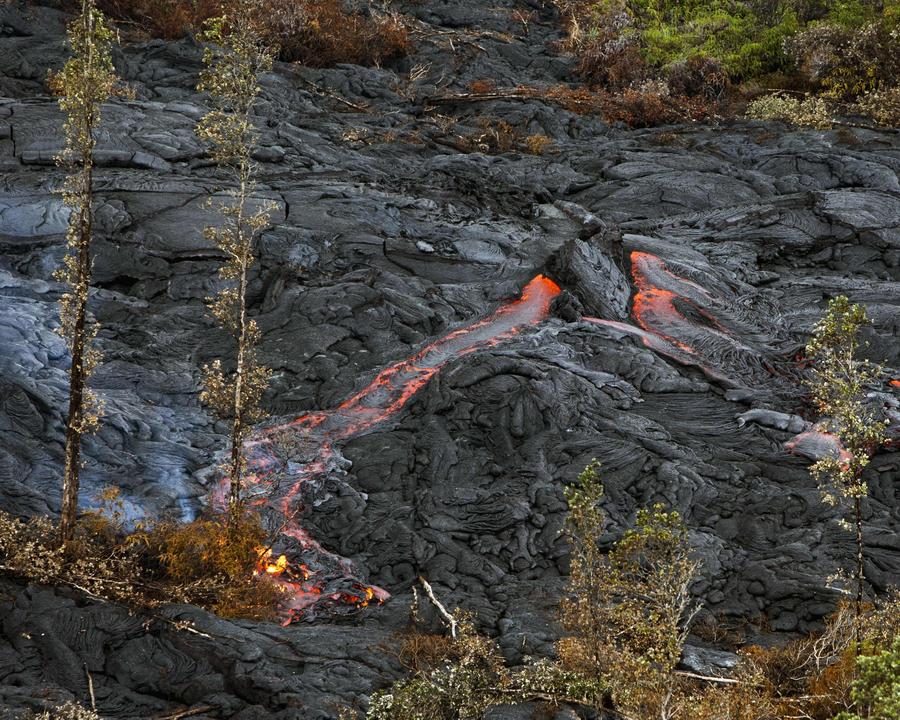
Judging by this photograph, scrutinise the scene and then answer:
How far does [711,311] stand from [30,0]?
93.9 feet

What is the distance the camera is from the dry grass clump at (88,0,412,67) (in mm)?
38812

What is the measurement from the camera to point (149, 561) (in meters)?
16.6

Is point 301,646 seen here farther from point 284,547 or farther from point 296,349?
point 296,349

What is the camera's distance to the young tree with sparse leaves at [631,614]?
1204 cm

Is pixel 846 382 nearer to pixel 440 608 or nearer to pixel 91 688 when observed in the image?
pixel 440 608

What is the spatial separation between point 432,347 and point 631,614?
11.3m

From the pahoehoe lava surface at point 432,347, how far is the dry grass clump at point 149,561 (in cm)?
51

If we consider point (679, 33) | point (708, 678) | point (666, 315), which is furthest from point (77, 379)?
point (679, 33)

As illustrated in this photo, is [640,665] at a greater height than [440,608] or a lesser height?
greater

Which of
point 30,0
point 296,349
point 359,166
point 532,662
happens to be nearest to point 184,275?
point 296,349

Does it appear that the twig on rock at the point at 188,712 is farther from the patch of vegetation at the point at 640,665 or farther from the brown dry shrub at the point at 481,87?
the brown dry shrub at the point at 481,87

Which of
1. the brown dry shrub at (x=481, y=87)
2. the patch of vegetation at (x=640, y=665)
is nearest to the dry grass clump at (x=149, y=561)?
the patch of vegetation at (x=640, y=665)

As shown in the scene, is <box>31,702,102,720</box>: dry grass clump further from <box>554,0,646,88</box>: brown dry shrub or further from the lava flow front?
<box>554,0,646,88</box>: brown dry shrub

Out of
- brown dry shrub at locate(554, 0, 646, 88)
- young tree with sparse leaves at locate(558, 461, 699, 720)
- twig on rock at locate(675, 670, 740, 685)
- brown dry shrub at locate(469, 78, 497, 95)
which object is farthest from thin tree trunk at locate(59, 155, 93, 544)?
brown dry shrub at locate(554, 0, 646, 88)
